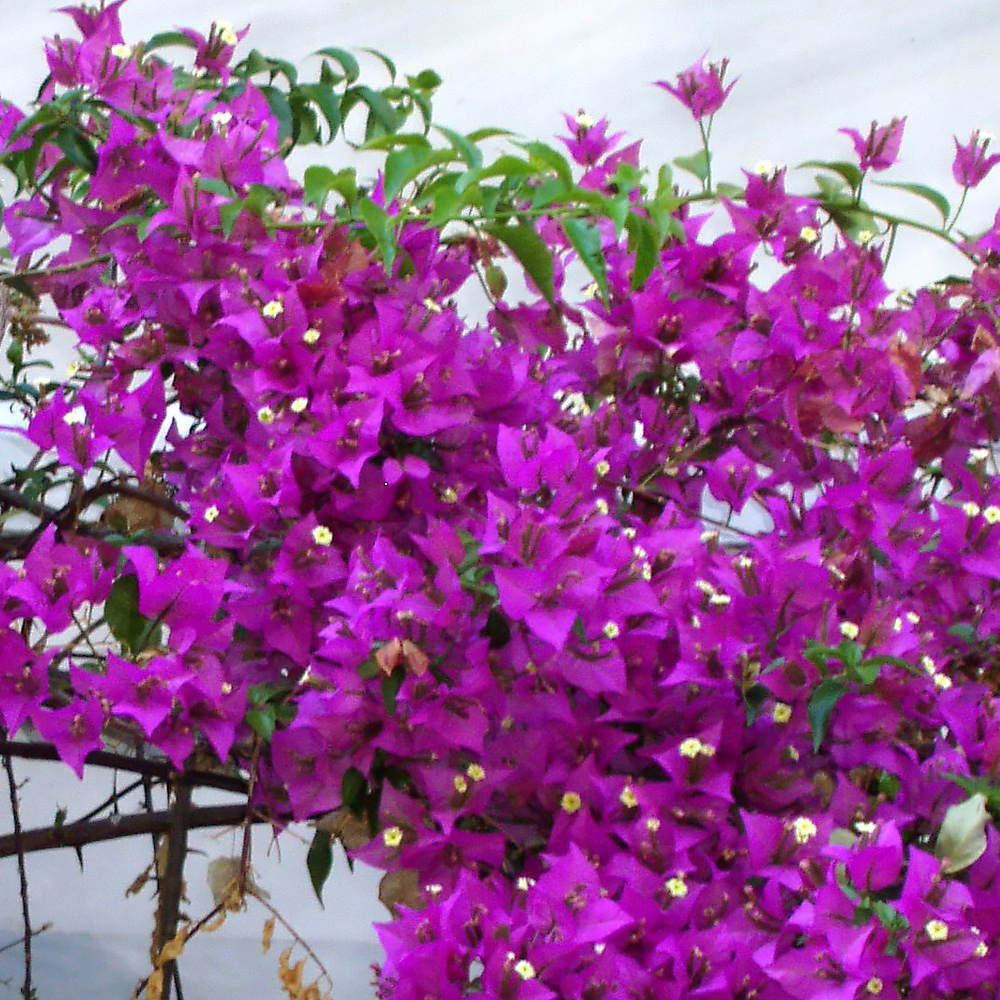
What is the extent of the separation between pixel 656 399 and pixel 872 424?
156 millimetres

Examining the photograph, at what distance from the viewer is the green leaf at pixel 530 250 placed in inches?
29.9

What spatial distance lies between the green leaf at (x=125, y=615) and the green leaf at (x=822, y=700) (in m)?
0.38

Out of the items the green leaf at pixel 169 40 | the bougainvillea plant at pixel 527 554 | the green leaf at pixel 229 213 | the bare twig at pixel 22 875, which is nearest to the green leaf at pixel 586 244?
the bougainvillea plant at pixel 527 554

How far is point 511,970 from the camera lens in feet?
2.33

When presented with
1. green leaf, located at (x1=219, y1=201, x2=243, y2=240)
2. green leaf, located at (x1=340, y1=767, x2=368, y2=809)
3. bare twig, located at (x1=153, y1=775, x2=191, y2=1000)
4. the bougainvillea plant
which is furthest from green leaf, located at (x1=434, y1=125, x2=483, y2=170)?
bare twig, located at (x1=153, y1=775, x2=191, y2=1000)

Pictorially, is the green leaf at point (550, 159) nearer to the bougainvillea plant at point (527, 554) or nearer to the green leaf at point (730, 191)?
the bougainvillea plant at point (527, 554)

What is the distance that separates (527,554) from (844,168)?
448mm

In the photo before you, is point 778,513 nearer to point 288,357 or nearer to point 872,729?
point 872,729

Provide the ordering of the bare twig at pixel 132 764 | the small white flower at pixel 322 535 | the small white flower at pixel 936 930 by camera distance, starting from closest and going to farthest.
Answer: the small white flower at pixel 936 930 < the small white flower at pixel 322 535 < the bare twig at pixel 132 764

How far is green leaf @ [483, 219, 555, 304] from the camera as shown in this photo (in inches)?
29.9

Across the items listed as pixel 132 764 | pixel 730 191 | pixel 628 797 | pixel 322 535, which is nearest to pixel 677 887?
pixel 628 797

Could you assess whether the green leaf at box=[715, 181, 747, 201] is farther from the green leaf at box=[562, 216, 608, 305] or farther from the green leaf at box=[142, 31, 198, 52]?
the green leaf at box=[142, 31, 198, 52]

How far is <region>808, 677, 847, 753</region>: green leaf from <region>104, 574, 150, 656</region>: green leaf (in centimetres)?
38

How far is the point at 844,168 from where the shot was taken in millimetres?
998
